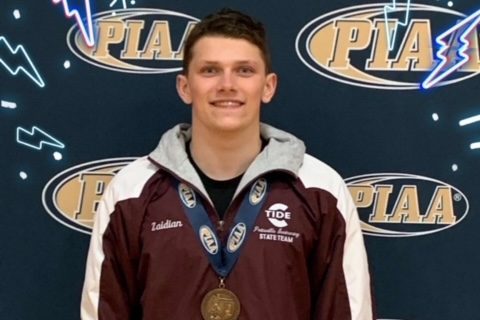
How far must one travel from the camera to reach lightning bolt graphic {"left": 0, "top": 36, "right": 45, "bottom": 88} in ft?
6.60

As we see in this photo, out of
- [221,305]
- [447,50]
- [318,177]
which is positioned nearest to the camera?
[221,305]

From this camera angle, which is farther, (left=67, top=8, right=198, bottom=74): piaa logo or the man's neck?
(left=67, top=8, right=198, bottom=74): piaa logo

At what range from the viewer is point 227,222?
175 cm

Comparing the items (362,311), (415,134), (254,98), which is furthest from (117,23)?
(362,311)

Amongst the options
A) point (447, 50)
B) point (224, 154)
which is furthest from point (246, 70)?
point (447, 50)

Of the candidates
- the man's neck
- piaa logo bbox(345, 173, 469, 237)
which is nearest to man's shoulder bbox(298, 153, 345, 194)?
the man's neck

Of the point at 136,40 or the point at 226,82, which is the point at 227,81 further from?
the point at 136,40

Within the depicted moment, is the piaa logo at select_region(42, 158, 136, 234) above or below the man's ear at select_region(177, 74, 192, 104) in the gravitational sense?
below

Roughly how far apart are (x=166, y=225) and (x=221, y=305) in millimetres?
211

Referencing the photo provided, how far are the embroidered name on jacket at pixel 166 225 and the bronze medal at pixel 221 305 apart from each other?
164 millimetres

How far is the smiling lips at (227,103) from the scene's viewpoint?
67.5 inches

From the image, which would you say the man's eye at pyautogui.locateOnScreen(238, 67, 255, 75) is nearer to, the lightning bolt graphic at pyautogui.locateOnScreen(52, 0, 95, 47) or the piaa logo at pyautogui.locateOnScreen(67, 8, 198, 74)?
the piaa logo at pyautogui.locateOnScreen(67, 8, 198, 74)

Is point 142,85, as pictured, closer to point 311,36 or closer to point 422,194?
point 311,36

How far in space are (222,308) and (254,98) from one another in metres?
0.45
